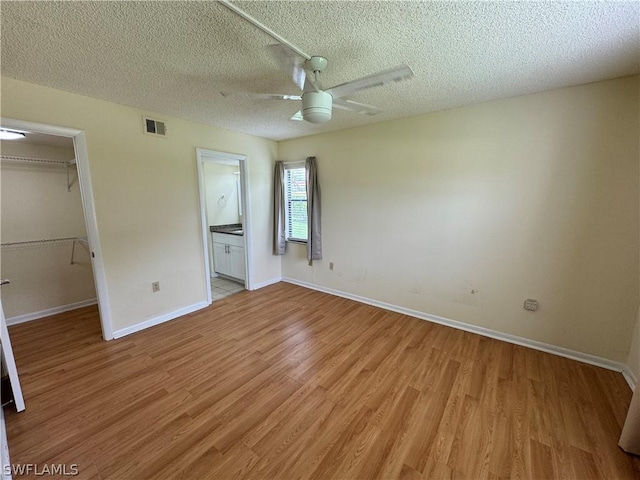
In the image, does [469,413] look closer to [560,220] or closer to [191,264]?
[560,220]

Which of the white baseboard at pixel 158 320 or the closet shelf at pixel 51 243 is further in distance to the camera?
the closet shelf at pixel 51 243

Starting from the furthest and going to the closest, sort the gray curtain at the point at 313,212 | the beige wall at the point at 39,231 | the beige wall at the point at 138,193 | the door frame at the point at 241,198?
1. the gray curtain at the point at 313,212
2. the door frame at the point at 241,198
3. the beige wall at the point at 39,231
4. the beige wall at the point at 138,193

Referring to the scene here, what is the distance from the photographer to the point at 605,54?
1.72 m

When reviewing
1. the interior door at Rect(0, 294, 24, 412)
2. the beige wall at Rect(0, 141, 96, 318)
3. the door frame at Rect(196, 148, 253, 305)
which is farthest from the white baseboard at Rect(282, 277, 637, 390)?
the beige wall at Rect(0, 141, 96, 318)

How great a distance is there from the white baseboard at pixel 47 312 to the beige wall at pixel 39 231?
4 cm

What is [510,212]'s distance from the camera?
255 centimetres

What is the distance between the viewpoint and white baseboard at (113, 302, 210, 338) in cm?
281

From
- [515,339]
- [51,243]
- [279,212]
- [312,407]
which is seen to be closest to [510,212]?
[515,339]

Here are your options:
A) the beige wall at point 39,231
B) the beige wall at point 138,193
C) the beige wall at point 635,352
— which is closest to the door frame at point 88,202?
the beige wall at point 138,193

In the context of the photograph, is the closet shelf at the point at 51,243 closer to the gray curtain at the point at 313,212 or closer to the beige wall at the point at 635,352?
the gray curtain at the point at 313,212

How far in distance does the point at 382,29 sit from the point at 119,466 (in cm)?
292

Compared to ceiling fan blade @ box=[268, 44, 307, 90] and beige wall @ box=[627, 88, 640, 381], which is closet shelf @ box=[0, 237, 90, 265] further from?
beige wall @ box=[627, 88, 640, 381]

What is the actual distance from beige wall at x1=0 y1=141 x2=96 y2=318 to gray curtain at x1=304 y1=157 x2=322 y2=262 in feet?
10.5

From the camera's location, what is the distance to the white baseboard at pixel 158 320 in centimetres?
281
